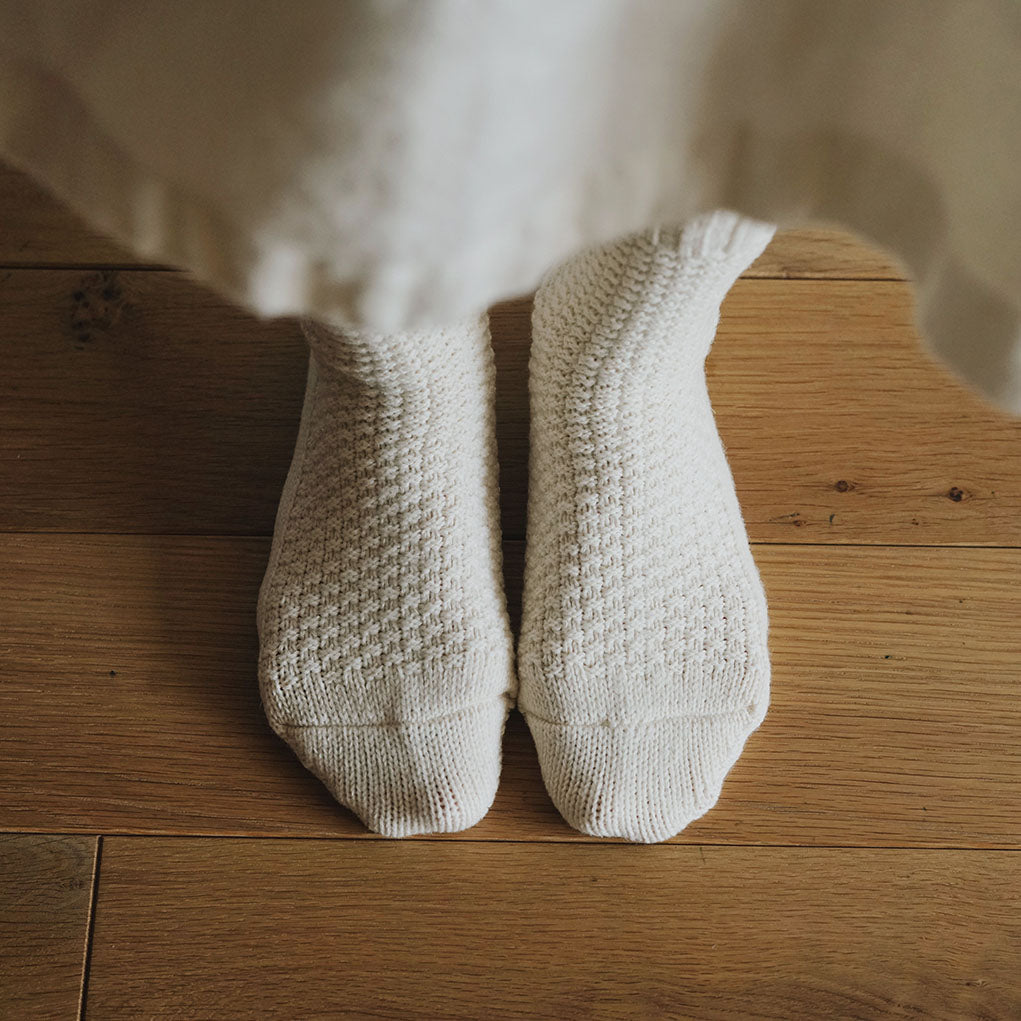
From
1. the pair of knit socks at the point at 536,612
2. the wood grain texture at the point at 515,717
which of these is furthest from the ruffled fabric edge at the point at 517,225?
the wood grain texture at the point at 515,717

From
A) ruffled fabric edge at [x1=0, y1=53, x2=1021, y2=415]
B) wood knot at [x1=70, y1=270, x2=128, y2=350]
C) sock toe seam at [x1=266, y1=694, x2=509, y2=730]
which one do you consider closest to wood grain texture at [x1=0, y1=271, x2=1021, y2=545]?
wood knot at [x1=70, y1=270, x2=128, y2=350]

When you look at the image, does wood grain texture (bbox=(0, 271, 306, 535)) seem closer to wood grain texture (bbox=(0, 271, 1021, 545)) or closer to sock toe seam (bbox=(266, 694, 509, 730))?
wood grain texture (bbox=(0, 271, 1021, 545))

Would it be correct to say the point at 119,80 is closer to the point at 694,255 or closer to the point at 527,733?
the point at 694,255

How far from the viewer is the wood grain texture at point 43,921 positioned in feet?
1.68

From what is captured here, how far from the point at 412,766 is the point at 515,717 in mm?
78

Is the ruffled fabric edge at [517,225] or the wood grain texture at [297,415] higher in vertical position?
the ruffled fabric edge at [517,225]

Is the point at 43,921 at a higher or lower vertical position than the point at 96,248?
lower

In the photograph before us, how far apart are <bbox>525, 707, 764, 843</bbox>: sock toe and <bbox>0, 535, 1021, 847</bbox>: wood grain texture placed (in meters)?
0.03

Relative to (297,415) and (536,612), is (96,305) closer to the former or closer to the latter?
(297,415)

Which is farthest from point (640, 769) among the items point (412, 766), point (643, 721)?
point (412, 766)

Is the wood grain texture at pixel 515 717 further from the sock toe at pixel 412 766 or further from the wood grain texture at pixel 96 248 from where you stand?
the wood grain texture at pixel 96 248

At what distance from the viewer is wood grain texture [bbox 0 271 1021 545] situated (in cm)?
61

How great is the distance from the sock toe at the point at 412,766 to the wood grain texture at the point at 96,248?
377mm

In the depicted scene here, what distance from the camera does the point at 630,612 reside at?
0.50m
